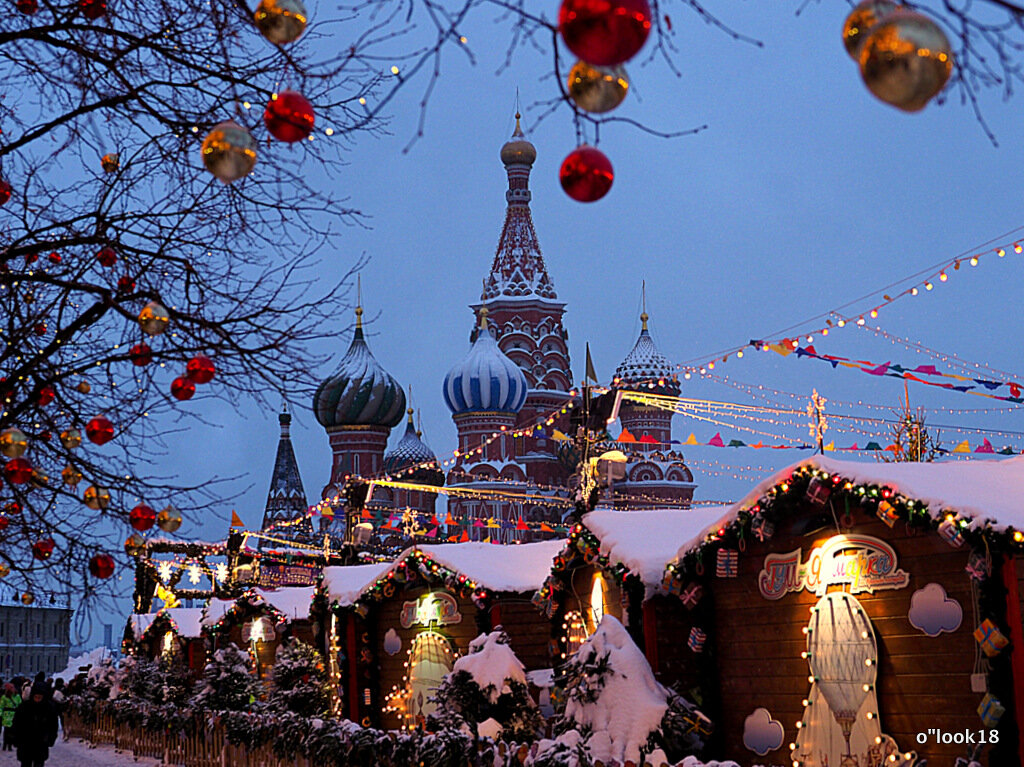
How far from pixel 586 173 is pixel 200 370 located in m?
2.95

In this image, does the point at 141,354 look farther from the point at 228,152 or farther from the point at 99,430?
the point at 228,152

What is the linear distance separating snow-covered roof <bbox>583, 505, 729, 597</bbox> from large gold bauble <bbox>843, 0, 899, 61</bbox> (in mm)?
10471

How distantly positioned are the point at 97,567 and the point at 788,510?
23.9 feet

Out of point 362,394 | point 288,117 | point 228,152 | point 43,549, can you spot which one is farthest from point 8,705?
point 362,394

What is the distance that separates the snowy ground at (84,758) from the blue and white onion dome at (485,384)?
33.9m

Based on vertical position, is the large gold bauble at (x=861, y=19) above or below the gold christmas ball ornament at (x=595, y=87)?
below

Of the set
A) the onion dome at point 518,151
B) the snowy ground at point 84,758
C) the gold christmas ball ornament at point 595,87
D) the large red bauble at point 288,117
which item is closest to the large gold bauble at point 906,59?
the gold christmas ball ornament at point 595,87

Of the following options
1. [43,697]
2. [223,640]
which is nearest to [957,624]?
[43,697]

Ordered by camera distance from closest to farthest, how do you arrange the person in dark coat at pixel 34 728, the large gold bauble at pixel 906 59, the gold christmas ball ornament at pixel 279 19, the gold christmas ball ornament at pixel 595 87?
1. the large gold bauble at pixel 906 59
2. the gold christmas ball ornament at pixel 595 87
3. the gold christmas ball ornament at pixel 279 19
4. the person in dark coat at pixel 34 728

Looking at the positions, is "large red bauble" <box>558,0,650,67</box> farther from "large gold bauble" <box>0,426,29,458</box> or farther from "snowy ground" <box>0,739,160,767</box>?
"snowy ground" <box>0,739,160,767</box>

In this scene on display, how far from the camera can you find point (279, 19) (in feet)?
15.3

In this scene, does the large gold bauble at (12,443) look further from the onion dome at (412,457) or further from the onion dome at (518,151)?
the onion dome at (518,151)

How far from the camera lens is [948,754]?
33.9 ft

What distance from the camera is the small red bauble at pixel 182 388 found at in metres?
6.50
